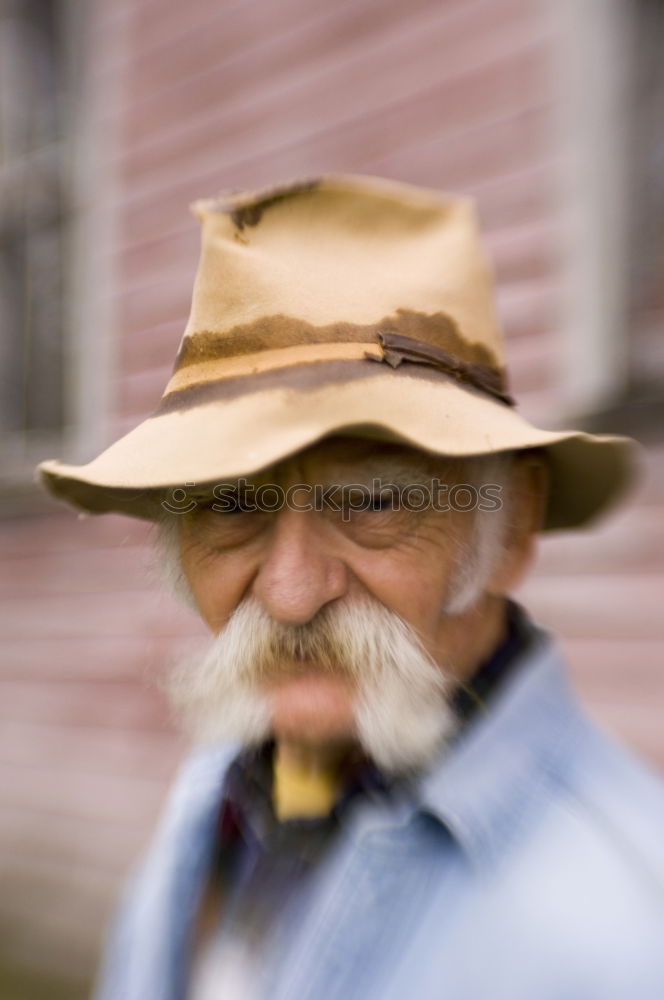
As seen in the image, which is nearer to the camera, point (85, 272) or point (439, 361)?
point (439, 361)

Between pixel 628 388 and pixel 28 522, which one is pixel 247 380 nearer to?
pixel 628 388

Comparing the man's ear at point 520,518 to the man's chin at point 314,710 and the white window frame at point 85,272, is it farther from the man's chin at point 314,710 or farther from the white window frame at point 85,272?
the white window frame at point 85,272

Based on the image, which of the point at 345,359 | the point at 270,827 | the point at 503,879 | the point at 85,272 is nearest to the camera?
the point at 503,879

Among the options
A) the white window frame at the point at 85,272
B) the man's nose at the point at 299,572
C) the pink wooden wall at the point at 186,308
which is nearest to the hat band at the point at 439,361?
the man's nose at the point at 299,572

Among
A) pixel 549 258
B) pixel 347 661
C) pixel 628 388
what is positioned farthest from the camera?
pixel 549 258

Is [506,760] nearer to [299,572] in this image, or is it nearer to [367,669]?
[367,669]

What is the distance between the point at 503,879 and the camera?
100cm

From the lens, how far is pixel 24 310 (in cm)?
448

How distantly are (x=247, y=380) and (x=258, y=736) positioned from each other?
52cm

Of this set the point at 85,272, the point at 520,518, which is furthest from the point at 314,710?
the point at 85,272

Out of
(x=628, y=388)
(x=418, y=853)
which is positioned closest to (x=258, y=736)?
(x=418, y=853)

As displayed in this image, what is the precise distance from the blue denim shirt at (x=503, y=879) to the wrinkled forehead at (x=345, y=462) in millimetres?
354

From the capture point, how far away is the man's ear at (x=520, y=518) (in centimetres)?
131

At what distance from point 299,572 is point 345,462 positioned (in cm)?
17
